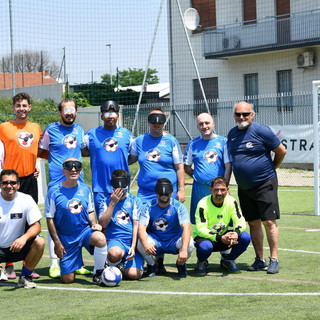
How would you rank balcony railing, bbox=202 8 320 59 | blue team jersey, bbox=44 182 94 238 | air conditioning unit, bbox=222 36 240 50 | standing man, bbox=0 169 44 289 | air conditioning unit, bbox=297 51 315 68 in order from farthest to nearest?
air conditioning unit, bbox=222 36 240 50
air conditioning unit, bbox=297 51 315 68
balcony railing, bbox=202 8 320 59
blue team jersey, bbox=44 182 94 238
standing man, bbox=0 169 44 289

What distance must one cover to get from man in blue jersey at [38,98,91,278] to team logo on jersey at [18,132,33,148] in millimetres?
155

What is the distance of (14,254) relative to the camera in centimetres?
770

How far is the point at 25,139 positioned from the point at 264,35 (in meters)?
22.8

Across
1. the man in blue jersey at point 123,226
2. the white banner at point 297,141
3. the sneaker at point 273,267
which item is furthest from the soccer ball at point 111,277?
the white banner at point 297,141

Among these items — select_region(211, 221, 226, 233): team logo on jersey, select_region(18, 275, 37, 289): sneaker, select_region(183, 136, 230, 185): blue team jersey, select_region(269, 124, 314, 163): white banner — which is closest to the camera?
select_region(18, 275, 37, 289): sneaker

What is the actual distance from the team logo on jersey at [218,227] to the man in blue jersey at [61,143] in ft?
5.12

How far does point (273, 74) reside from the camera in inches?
1198

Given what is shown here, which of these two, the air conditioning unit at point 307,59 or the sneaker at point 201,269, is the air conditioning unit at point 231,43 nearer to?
the air conditioning unit at point 307,59

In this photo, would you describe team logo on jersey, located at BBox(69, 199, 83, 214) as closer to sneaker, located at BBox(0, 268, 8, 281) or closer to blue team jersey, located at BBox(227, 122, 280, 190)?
sneaker, located at BBox(0, 268, 8, 281)

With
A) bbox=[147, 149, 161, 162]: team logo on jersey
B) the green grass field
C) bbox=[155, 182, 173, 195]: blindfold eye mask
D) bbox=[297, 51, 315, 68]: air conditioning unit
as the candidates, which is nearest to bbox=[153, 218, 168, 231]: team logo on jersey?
bbox=[155, 182, 173, 195]: blindfold eye mask

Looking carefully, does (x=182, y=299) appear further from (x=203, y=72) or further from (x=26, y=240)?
(x=203, y=72)

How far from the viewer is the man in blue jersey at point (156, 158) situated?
8625 mm

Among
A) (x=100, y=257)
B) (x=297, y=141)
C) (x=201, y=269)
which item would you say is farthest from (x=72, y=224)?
(x=297, y=141)

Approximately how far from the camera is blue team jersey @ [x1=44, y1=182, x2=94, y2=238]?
7930 mm
